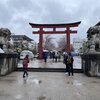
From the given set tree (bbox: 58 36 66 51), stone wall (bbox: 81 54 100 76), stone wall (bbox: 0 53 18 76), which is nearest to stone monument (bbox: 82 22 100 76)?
stone wall (bbox: 81 54 100 76)

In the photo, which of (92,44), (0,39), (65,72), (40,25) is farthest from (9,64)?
(40,25)

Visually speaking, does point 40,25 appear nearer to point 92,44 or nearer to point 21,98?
point 92,44

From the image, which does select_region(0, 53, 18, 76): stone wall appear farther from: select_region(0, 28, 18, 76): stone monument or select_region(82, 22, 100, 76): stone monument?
select_region(82, 22, 100, 76): stone monument

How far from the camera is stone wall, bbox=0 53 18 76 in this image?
21.4 m

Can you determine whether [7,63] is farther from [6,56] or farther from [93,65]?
[93,65]

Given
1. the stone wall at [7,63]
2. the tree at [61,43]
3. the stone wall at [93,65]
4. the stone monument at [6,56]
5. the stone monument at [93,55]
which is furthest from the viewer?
Result: the tree at [61,43]

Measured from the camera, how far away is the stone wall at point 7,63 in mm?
21361

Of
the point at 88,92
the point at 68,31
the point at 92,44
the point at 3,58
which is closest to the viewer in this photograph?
the point at 88,92

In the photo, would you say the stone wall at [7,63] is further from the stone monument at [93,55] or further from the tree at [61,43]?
the tree at [61,43]

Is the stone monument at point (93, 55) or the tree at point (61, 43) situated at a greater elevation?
the tree at point (61, 43)

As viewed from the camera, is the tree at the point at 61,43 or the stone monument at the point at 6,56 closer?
the stone monument at the point at 6,56

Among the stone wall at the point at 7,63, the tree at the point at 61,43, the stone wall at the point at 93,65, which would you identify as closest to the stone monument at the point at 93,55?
the stone wall at the point at 93,65

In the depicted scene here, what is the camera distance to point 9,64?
23828 mm

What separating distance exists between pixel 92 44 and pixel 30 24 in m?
30.0
